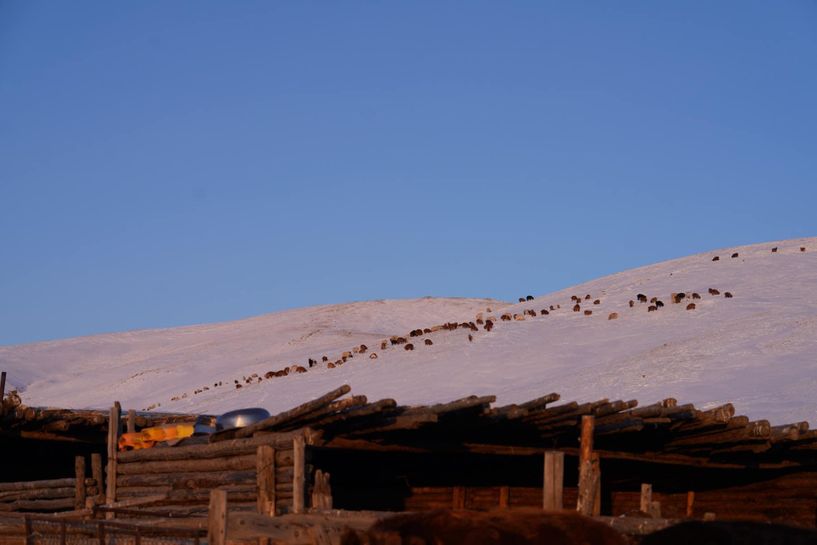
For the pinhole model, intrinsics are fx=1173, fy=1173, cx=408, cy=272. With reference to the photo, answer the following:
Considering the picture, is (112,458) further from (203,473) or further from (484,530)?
(484,530)

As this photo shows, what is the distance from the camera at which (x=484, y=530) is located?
1005cm

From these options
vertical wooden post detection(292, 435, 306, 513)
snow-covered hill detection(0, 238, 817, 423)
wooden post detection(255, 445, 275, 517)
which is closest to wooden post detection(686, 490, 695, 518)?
snow-covered hill detection(0, 238, 817, 423)

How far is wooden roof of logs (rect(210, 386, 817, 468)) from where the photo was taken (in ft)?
50.3

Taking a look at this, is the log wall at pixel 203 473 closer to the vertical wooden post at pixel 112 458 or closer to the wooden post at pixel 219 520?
the vertical wooden post at pixel 112 458

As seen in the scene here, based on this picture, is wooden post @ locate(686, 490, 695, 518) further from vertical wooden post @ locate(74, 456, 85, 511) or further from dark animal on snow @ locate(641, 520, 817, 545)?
dark animal on snow @ locate(641, 520, 817, 545)

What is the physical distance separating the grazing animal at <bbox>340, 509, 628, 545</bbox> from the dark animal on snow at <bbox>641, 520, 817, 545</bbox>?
668mm

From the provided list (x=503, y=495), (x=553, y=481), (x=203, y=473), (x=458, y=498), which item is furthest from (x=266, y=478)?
(x=503, y=495)

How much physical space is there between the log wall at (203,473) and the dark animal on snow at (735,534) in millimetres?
6890

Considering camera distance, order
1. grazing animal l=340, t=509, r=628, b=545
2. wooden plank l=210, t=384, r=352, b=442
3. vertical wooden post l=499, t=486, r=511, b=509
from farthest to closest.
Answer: vertical wooden post l=499, t=486, r=511, b=509
wooden plank l=210, t=384, r=352, b=442
grazing animal l=340, t=509, r=628, b=545

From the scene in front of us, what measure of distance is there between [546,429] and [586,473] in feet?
8.56

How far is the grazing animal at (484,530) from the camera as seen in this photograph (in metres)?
10.0

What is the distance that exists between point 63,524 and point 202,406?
1268 inches

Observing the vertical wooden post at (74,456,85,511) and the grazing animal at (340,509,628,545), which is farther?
the vertical wooden post at (74,456,85,511)

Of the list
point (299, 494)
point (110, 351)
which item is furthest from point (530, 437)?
point (110, 351)
